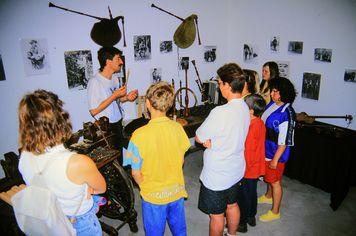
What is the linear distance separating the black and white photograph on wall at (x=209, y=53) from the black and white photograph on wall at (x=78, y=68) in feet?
6.56

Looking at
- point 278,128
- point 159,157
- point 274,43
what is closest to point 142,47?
point 274,43

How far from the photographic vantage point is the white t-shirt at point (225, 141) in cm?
195

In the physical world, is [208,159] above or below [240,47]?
below

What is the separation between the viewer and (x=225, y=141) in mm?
1996

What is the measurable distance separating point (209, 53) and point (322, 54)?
1.73 metres

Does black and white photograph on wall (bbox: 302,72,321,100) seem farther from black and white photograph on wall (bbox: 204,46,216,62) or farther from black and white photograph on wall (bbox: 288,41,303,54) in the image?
black and white photograph on wall (bbox: 204,46,216,62)

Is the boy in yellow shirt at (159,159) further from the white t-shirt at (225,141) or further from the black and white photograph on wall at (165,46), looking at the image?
the black and white photograph on wall at (165,46)

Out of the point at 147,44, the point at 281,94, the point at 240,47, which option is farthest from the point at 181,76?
the point at 281,94

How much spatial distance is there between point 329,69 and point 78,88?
11.0 ft

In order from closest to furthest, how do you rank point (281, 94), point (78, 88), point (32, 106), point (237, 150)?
1. point (32, 106)
2. point (237, 150)
3. point (281, 94)
4. point (78, 88)

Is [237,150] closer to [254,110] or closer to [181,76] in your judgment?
[254,110]

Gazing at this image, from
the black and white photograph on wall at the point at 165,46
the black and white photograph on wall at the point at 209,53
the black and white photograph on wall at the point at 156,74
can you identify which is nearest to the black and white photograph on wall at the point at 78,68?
the black and white photograph on wall at the point at 156,74

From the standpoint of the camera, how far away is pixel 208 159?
7.01ft

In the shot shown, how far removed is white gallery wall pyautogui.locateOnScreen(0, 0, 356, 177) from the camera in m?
2.83
